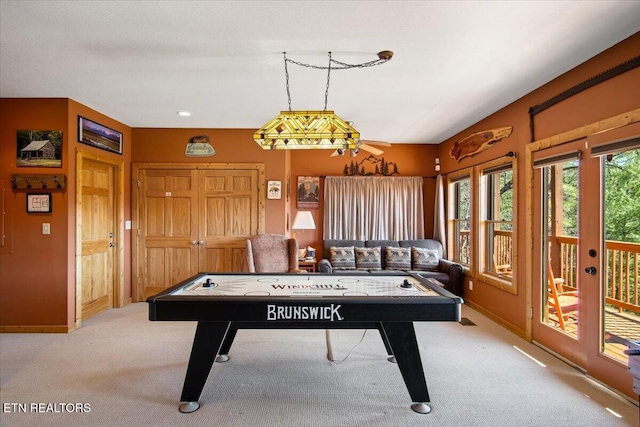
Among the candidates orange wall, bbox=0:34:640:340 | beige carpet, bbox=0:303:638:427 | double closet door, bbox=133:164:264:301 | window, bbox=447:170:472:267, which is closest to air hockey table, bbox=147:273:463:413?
beige carpet, bbox=0:303:638:427

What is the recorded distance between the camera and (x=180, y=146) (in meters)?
5.07

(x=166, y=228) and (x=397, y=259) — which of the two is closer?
(x=166, y=228)

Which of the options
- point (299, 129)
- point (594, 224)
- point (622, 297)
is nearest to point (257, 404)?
point (299, 129)

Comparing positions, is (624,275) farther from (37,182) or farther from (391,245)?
(37,182)

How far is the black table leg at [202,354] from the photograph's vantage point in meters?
2.33

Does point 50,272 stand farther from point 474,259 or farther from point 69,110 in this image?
point 474,259

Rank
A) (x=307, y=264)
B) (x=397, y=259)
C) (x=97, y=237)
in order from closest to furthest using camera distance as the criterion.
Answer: (x=97, y=237), (x=307, y=264), (x=397, y=259)

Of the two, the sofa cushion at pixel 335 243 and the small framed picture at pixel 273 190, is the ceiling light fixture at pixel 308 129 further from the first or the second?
the sofa cushion at pixel 335 243

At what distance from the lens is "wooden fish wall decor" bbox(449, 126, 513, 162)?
411cm

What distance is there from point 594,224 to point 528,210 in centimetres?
84

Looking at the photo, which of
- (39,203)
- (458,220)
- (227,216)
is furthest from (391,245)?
(39,203)

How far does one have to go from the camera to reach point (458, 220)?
5.60 meters

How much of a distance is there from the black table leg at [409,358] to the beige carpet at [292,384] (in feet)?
0.43

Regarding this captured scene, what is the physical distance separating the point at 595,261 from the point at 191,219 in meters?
4.83
